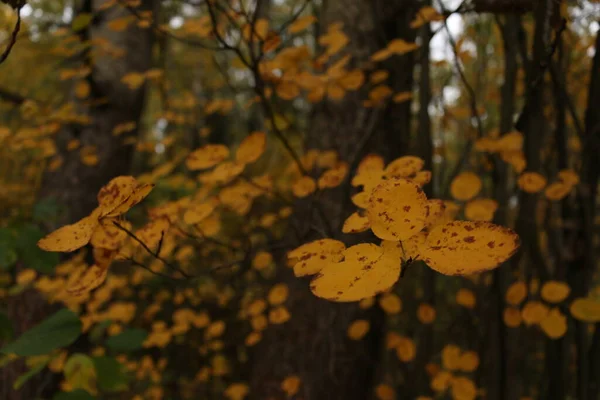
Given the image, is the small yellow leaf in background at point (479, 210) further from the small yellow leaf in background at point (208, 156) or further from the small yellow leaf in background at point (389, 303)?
the small yellow leaf in background at point (208, 156)

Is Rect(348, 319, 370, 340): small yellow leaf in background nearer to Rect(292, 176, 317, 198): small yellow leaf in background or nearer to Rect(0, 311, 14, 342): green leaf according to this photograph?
Rect(292, 176, 317, 198): small yellow leaf in background

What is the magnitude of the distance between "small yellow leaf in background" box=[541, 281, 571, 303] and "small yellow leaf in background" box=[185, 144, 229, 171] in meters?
1.00

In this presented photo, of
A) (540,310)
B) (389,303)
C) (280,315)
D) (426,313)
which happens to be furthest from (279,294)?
(540,310)

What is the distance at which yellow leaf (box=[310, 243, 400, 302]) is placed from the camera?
43 centimetres

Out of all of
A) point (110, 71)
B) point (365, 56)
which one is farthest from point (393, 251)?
point (110, 71)

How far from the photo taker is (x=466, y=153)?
1.34m

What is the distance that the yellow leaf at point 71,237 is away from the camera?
0.62 m

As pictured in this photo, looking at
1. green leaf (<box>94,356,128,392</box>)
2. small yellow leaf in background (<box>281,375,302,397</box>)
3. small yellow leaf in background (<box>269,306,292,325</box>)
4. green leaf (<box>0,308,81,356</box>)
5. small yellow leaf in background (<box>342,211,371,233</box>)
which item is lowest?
small yellow leaf in background (<box>281,375,302,397</box>)

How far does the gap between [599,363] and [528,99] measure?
0.84m

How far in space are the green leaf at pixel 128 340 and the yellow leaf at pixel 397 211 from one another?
33.7 inches

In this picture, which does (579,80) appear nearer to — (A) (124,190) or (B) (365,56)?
(B) (365,56)

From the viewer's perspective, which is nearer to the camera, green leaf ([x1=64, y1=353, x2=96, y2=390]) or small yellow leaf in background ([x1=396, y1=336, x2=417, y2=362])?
green leaf ([x1=64, y1=353, x2=96, y2=390])

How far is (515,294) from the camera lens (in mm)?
1262

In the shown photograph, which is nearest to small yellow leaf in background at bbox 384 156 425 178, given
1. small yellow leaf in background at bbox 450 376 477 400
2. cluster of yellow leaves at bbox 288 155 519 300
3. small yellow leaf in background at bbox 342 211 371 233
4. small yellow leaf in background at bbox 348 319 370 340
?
small yellow leaf in background at bbox 342 211 371 233
